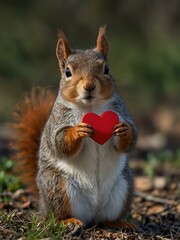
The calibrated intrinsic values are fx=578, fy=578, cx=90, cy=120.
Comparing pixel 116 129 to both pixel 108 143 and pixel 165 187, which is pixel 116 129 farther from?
pixel 165 187

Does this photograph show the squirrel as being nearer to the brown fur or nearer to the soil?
the brown fur

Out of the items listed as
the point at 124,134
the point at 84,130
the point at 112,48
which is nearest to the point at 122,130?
the point at 124,134

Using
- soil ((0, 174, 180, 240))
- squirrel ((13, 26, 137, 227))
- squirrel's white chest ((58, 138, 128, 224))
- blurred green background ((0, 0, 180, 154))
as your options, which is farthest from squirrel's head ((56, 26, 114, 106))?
blurred green background ((0, 0, 180, 154))

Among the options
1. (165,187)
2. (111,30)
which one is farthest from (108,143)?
(111,30)

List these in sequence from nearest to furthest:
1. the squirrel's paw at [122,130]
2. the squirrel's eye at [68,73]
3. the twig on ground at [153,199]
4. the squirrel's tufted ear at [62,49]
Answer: the squirrel's paw at [122,130] → the squirrel's eye at [68,73] → the squirrel's tufted ear at [62,49] → the twig on ground at [153,199]

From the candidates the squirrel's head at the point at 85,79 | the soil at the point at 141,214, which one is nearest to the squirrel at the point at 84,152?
the squirrel's head at the point at 85,79

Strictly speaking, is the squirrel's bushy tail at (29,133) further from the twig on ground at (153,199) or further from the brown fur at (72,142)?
the twig on ground at (153,199)

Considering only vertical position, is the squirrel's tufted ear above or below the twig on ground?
above

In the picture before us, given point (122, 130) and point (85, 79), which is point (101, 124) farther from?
point (85, 79)

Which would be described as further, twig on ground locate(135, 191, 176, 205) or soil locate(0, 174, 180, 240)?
twig on ground locate(135, 191, 176, 205)
